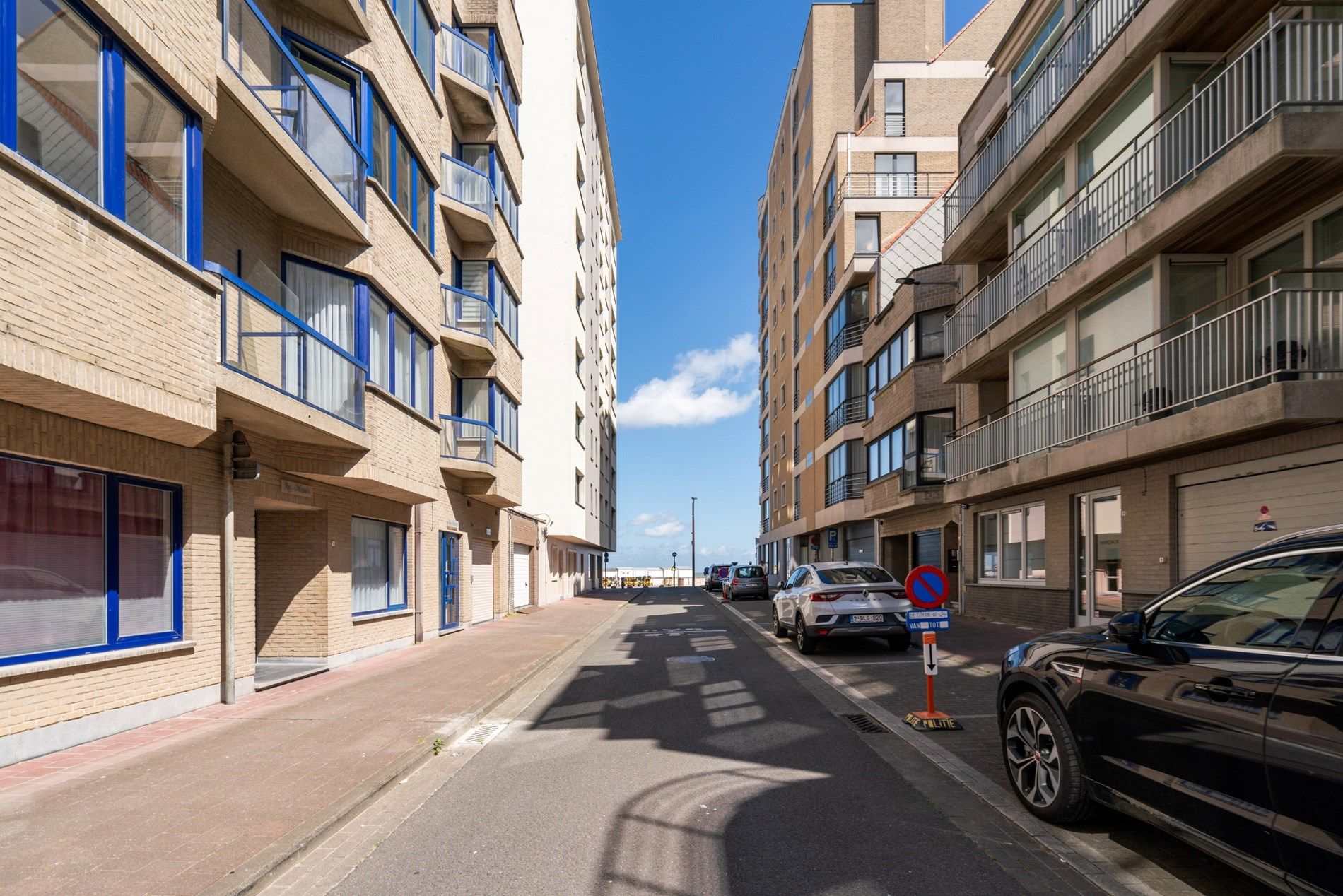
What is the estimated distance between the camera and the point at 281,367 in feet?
30.2

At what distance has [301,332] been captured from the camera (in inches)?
382

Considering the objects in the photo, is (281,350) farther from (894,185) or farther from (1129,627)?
(894,185)

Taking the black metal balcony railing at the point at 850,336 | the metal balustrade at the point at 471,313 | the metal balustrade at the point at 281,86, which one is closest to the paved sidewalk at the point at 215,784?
the metal balustrade at the point at 281,86

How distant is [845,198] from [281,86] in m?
22.5

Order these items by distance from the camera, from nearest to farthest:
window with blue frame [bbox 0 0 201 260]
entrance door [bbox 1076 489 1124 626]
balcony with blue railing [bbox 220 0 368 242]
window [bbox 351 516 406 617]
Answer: window with blue frame [bbox 0 0 201 260], balcony with blue railing [bbox 220 0 368 242], window [bbox 351 516 406 617], entrance door [bbox 1076 489 1124 626]

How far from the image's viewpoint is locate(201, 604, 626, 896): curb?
3.94 meters

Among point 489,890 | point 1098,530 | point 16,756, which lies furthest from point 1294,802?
point 1098,530

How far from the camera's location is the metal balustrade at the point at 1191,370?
895 centimetres

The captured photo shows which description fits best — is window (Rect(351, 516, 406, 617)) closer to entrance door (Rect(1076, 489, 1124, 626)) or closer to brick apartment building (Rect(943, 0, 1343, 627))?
brick apartment building (Rect(943, 0, 1343, 627))

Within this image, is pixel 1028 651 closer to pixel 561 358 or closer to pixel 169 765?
pixel 169 765

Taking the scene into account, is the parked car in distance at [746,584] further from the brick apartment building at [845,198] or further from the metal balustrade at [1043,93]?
the metal balustrade at [1043,93]

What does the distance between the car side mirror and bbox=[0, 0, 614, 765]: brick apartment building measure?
6927mm

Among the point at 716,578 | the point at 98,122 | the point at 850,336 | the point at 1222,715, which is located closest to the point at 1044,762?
the point at 1222,715

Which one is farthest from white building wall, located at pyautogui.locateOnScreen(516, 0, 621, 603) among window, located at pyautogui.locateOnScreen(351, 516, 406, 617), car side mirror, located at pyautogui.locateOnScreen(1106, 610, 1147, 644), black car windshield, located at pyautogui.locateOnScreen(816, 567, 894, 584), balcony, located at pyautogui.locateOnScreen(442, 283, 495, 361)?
car side mirror, located at pyautogui.locateOnScreen(1106, 610, 1147, 644)
